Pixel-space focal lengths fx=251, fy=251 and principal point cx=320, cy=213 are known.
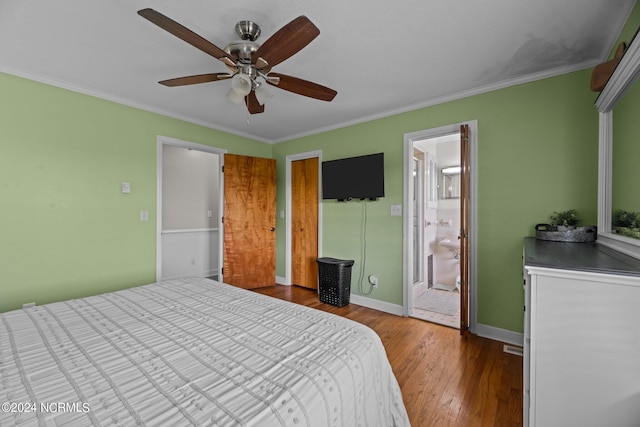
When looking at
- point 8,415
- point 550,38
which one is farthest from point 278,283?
point 550,38

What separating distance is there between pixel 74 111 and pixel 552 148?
177 inches

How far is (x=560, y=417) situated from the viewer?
1073 mm

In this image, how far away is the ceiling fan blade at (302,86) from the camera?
178cm

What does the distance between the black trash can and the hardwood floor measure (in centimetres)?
52

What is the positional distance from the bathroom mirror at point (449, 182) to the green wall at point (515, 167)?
5.84 feet

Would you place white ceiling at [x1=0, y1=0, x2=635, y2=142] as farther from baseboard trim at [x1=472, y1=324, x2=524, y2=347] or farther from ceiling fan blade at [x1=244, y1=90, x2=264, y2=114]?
baseboard trim at [x1=472, y1=324, x2=524, y2=347]

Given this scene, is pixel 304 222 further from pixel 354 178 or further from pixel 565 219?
pixel 565 219

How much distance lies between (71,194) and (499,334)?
4.37 m

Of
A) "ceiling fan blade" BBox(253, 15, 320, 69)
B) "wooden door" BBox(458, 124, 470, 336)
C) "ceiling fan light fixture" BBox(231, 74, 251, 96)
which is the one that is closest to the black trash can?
"wooden door" BBox(458, 124, 470, 336)

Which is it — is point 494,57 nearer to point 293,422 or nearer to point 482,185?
point 482,185

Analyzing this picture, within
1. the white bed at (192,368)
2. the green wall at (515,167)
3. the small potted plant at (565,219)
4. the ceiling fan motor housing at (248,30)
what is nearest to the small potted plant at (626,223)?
the small potted plant at (565,219)

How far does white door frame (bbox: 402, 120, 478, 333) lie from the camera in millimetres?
Result: 2506

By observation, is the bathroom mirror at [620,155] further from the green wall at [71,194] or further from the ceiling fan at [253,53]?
the green wall at [71,194]

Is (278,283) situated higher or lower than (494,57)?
lower
